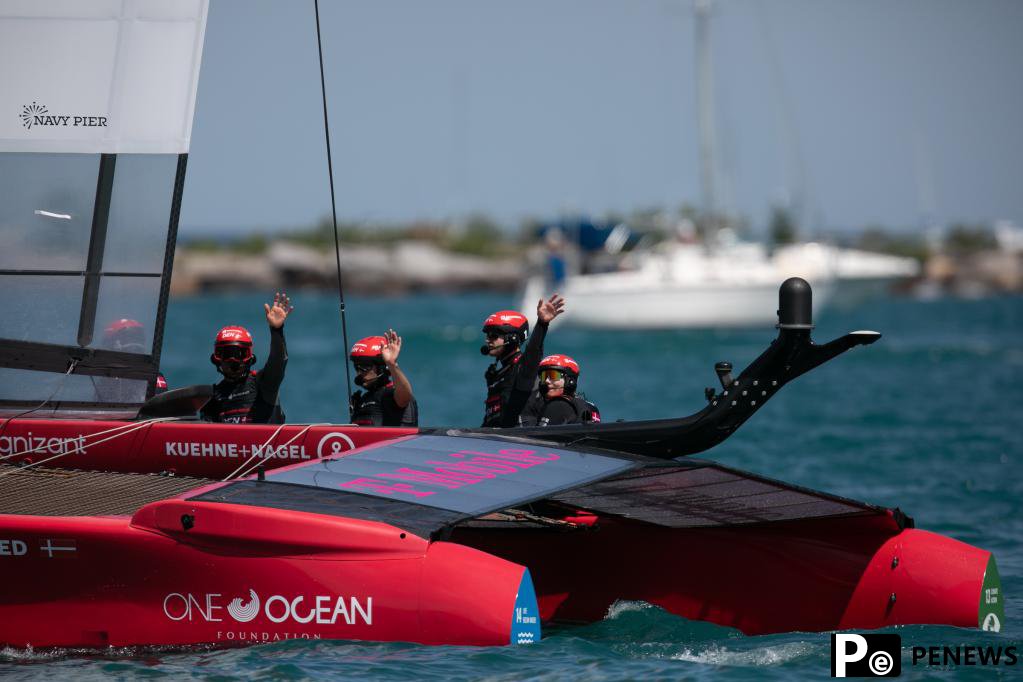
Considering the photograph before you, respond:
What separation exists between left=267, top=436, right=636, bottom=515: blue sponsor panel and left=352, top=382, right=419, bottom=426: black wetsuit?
950mm

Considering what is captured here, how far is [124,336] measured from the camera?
8641mm

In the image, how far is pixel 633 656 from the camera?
23.8 ft

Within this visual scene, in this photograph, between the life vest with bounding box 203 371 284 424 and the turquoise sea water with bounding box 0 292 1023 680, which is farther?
the life vest with bounding box 203 371 284 424

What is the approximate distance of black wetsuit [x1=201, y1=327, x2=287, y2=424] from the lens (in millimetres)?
8500

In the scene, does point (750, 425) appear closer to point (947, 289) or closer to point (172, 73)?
point (172, 73)

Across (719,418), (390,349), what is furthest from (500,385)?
(719,418)

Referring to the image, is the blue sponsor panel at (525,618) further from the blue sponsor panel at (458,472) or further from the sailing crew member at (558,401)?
the sailing crew member at (558,401)

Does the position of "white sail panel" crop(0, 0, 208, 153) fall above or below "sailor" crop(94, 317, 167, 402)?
above

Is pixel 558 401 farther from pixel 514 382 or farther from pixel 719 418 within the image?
pixel 719 418

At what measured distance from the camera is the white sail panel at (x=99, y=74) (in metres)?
8.60

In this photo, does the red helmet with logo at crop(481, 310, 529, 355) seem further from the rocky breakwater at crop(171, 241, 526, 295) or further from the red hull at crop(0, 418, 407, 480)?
the rocky breakwater at crop(171, 241, 526, 295)

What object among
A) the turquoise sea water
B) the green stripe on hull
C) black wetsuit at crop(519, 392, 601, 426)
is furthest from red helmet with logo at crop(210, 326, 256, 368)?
the green stripe on hull

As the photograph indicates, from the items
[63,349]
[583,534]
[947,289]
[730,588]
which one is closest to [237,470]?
[63,349]

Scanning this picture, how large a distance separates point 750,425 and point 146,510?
41.8 ft
